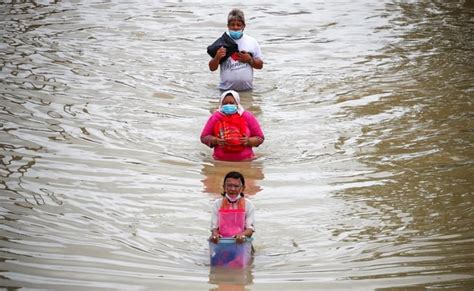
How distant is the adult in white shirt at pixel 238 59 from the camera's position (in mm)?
14352

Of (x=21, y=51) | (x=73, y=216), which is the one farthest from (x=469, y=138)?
(x=21, y=51)

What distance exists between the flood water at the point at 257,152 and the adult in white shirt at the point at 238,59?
30 centimetres

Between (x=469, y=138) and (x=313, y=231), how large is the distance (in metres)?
3.59

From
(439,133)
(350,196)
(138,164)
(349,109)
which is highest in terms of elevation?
(349,109)

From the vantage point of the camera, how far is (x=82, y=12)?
20.4 metres

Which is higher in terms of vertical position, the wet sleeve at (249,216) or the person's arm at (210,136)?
the person's arm at (210,136)

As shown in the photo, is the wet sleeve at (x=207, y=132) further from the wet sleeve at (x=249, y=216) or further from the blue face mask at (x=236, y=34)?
the blue face mask at (x=236, y=34)

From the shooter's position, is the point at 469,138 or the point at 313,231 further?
the point at 469,138

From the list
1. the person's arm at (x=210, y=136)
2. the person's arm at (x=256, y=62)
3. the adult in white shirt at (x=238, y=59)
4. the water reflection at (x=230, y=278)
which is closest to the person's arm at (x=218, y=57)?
the adult in white shirt at (x=238, y=59)

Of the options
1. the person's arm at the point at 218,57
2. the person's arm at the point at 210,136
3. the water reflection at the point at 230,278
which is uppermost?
the person's arm at the point at 218,57

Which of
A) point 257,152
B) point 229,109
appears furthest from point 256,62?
point 229,109

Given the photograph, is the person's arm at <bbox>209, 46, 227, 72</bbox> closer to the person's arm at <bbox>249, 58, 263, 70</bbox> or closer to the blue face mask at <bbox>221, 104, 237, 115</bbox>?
the person's arm at <bbox>249, 58, 263, 70</bbox>

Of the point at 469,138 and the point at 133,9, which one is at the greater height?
the point at 133,9

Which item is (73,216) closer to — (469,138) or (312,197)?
(312,197)
